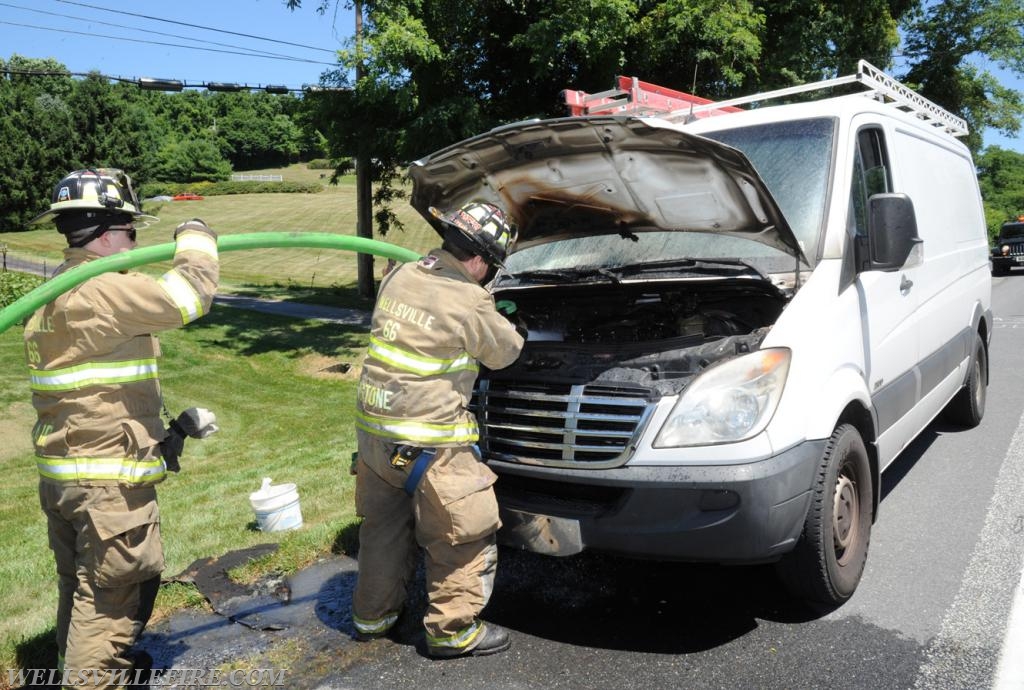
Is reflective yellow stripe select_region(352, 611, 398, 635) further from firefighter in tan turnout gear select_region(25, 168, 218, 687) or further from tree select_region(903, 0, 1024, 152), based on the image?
tree select_region(903, 0, 1024, 152)

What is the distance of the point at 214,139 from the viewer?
93.4 meters

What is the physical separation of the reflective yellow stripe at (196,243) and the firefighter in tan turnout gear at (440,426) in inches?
28.0

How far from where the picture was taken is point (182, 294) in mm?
3027

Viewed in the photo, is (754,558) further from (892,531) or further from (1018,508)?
(1018,508)

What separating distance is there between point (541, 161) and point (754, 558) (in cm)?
202

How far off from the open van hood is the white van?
0.01m

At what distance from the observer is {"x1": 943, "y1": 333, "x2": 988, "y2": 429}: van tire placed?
6.36 m

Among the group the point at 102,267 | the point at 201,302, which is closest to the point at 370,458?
the point at 201,302

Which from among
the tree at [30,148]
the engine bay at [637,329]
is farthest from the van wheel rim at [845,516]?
the tree at [30,148]

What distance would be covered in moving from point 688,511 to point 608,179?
167cm

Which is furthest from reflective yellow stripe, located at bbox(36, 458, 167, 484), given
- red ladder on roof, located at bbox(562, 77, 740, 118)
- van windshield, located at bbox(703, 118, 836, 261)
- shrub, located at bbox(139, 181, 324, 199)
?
shrub, located at bbox(139, 181, 324, 199)

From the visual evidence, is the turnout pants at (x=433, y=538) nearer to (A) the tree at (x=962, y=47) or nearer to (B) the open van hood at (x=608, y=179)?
(B) the open van hood at (x=608, y=179)

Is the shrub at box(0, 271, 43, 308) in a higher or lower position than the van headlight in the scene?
lower

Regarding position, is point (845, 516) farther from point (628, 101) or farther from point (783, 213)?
point (628, 101)
